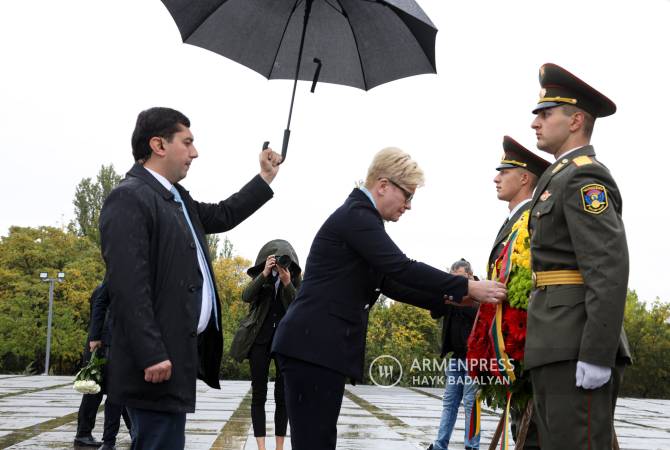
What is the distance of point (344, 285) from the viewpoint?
3.92 metres

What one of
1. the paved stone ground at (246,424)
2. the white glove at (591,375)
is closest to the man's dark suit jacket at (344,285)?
the white glove at (591,375)

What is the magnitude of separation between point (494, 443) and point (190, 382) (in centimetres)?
168

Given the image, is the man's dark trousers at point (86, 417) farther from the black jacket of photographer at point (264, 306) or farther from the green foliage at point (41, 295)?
the green foliage at point (41, 295)

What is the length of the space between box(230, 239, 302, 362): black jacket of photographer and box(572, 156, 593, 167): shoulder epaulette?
3.87 metres

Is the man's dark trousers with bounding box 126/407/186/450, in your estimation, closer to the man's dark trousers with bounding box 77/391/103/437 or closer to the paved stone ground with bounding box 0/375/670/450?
the paved stone ground with bounding box 0/375/670/450

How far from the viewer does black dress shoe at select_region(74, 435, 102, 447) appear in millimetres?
7727

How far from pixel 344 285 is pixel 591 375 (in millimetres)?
1257

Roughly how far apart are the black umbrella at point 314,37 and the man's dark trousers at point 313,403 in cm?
229

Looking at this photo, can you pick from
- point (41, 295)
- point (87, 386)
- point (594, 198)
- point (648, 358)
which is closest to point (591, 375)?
point (594, 198)

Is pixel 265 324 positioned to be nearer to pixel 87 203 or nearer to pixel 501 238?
pixel 501 238

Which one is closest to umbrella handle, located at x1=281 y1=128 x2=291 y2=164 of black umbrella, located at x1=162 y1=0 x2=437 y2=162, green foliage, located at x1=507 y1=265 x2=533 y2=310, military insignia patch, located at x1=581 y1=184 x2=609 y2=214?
black umbrella, located at x1=162 y1=0 x2=437 y2=162

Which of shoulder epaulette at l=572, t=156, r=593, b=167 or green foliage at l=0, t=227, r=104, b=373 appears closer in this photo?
shoulder epaulette at l=572, t=156, r=593, b=167

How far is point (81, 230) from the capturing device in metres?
60.7

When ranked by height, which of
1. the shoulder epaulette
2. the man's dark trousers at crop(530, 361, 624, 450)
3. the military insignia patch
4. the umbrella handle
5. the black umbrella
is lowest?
the man's dark trousers at crop(530, 361, 624, 450)
